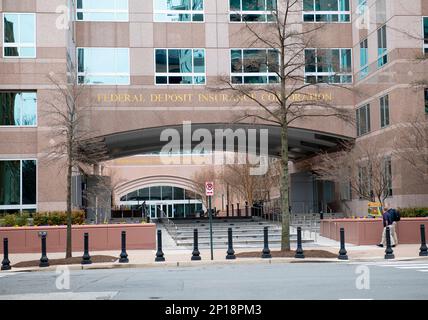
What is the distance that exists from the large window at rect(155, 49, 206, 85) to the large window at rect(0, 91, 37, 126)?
6.96 m

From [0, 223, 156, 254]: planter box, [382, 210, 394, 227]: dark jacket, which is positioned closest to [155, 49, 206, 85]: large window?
[0, 223, 156, 254]: planter box

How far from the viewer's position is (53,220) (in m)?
28.1

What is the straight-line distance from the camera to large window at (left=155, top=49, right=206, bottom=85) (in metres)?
36.7

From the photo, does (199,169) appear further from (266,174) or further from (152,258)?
(152,258)

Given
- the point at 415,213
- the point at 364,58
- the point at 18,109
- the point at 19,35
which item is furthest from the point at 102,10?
the point at 415,213

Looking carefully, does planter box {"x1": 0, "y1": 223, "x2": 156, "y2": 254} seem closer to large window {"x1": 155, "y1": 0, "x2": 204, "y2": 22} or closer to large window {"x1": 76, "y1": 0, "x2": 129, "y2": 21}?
large window {"x1": 76, "y1": 0, "x2": 129, "y2": 21}

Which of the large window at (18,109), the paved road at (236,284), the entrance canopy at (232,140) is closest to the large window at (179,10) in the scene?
the entrance canopy at (232,140)

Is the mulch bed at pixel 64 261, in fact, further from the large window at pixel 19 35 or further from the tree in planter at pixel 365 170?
the large window at pixel 19 35

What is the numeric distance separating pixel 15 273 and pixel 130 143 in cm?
2416

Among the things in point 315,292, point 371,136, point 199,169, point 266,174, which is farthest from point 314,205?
point 315,292

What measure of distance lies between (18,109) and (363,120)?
18521mm

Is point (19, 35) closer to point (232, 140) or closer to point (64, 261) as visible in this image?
point (64, 261)

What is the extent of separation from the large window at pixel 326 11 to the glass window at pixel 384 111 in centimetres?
656

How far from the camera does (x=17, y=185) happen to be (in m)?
32.7
